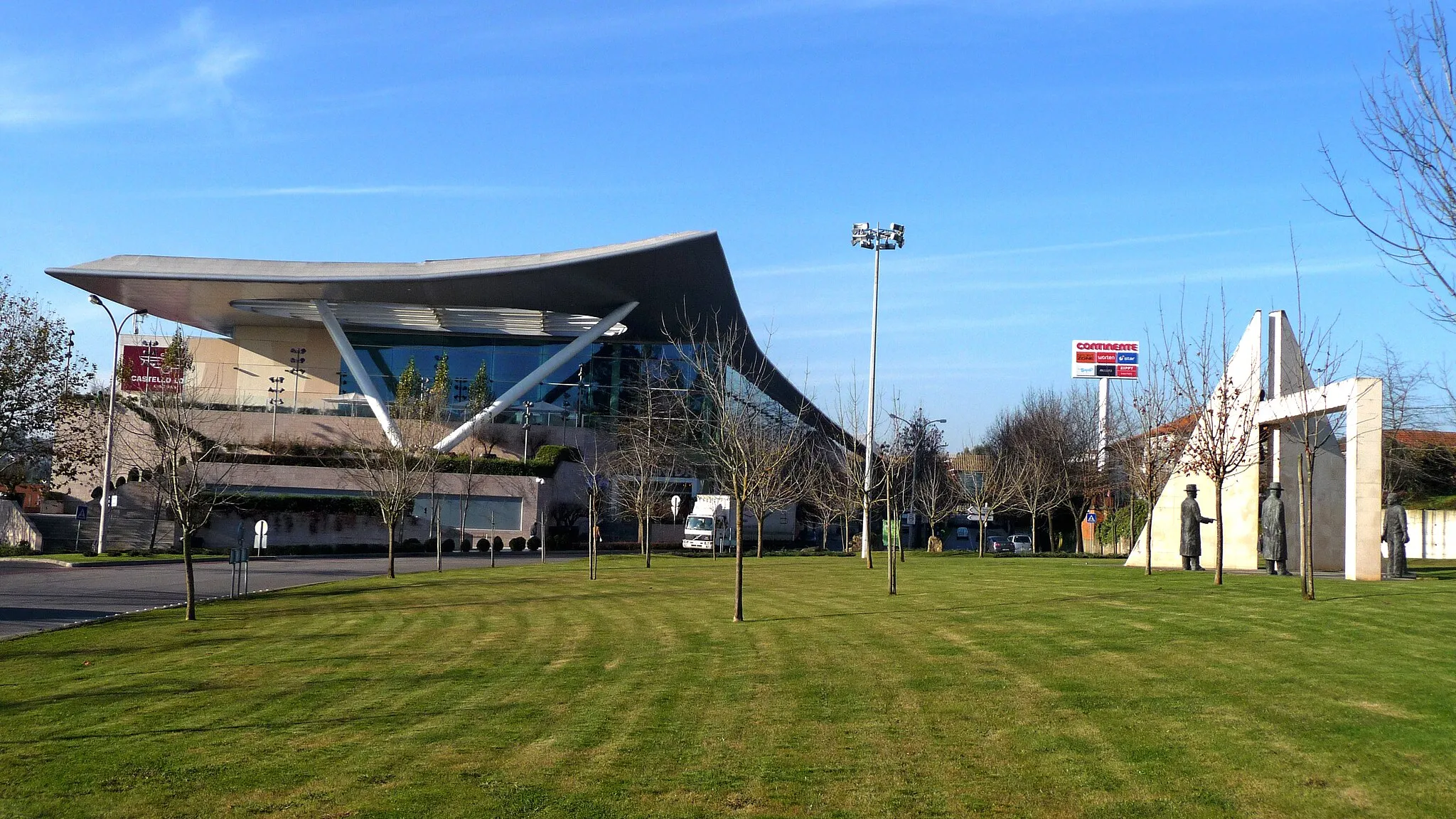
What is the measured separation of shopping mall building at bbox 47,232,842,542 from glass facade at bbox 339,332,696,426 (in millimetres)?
91

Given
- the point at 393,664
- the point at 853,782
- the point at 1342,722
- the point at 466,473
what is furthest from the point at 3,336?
the point at 1342,722

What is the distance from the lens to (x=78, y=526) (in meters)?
44.0

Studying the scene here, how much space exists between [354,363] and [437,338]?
7.22 meters

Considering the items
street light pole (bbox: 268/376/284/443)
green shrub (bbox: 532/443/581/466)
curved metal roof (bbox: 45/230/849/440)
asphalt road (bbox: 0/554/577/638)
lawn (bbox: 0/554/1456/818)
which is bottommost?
asphalt road (bbox: 0/554/577/638)

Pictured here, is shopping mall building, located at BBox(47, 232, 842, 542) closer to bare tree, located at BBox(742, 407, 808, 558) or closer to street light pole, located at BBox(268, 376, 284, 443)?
street light pole, located at BBox(268, 376, 284, 443)

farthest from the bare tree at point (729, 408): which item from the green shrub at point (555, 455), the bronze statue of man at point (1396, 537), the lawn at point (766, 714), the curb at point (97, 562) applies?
the curb at point (97, 562)

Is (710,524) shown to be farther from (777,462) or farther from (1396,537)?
(1396,537)

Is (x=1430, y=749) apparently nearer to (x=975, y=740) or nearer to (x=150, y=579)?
(x=975, y=740)

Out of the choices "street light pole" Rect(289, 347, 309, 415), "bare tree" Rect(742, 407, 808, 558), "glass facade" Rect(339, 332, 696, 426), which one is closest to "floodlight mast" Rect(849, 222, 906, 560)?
"bare tree" Rect(742, 407, 808, 558)

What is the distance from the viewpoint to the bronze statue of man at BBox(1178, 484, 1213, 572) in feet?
82.9

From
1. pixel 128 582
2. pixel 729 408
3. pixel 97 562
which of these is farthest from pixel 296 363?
pixel 729 408

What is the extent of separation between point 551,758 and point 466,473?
149ft

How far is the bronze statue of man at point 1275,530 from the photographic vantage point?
74.1 feet

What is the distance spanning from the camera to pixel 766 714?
9539 mm
